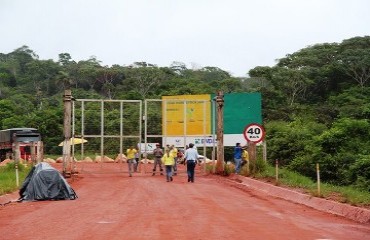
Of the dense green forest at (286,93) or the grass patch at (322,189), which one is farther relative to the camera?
the dense green forest at (286,93)

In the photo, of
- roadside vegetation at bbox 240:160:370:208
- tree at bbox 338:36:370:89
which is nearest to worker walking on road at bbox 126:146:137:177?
roadside vegetation at bbox 240:160:370:208

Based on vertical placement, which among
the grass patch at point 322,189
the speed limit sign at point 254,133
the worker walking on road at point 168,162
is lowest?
the grass patch at point 322,189

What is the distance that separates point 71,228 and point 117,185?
12.9m

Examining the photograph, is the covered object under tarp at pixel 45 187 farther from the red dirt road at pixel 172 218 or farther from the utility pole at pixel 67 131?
the utility pole at pixel 67 131

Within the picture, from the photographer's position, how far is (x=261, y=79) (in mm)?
68938

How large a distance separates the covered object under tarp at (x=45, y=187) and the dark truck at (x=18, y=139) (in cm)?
2834

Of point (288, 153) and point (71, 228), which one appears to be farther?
point (288, 153)

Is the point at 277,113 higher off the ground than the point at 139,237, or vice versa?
the point at 277,113

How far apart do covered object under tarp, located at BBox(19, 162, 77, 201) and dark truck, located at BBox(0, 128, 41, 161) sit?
28.3 meters

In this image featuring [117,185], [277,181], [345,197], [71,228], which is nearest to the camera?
[71,228]

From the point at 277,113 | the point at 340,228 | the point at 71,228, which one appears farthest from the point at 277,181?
the point at 277,113

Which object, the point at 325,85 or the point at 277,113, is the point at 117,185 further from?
the point at 325,85

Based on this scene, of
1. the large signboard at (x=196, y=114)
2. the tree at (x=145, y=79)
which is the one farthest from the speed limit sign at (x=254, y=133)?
the tree at (x=145, y=79)

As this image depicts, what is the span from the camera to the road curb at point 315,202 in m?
13.9
